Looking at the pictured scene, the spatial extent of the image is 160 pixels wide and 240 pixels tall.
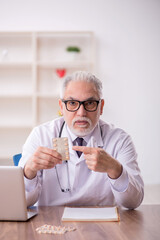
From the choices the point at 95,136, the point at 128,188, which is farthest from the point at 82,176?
the point at 128,188

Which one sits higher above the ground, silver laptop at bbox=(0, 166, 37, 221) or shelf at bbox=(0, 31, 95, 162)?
shelf at bbox=(0, 31, 95, 162)

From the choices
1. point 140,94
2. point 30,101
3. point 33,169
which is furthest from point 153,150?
point 33,169

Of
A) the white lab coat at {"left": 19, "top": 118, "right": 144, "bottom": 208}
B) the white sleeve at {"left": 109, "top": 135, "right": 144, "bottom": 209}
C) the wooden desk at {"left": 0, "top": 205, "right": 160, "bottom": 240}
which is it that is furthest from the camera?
the white lab coat at {"left": 19, "top": 118, "right": 144, "bottom": 208}

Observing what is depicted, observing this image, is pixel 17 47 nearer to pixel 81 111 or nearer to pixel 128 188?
pixel 81 111

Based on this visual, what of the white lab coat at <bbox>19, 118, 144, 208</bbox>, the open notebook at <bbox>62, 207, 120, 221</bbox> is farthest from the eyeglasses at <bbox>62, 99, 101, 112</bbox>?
the open notebook at <bbox>62, 207, 120, 221</bbox>

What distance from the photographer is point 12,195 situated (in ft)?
4.88

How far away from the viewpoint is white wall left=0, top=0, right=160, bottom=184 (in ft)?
17.2

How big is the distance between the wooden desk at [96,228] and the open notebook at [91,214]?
33mm

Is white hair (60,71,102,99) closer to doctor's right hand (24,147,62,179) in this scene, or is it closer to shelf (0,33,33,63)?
doctor's right hand (24,147,62,179)

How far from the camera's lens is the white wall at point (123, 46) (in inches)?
207

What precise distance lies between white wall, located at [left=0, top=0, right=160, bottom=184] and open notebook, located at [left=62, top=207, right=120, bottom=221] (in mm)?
3680

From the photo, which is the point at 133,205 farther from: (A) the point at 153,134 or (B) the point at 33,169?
(A) the point at 153,134

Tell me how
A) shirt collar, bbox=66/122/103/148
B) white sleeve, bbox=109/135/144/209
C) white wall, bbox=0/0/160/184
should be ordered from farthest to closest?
white wall, bbox=0/0/160/184
shirt collar, bbox=66/122/103/148
white sleeve, bbox=109/135/144/209

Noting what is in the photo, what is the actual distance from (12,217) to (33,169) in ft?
0.93
